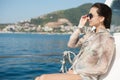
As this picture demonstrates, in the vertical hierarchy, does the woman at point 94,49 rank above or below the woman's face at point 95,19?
below

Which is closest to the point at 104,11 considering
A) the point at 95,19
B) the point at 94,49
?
the point at 95,19

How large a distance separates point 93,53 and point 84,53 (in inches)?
5.6

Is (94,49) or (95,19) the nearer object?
(94,49)

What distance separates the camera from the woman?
3637 mm

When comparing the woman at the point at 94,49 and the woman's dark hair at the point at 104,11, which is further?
the woman's dark hair at the point at 104,11

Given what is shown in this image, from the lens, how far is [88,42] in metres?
3.87

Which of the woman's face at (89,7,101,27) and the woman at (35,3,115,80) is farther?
the woman's face at (89,7,101,27)

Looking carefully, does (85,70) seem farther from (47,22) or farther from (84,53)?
(47,22)

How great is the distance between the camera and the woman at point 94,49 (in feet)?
11.9

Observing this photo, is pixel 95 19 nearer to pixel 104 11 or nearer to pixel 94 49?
pixel 104 11

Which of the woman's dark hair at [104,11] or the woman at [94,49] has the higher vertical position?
the woman's dark hair at [104,11]

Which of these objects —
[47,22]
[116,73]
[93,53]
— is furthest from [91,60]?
[47,22]

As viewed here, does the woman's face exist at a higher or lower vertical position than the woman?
higher

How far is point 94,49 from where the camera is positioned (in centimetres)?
371
